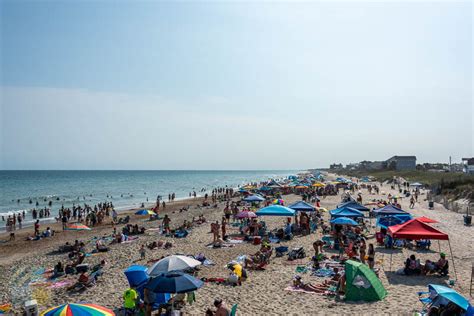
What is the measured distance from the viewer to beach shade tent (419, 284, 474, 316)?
6508 millimetres

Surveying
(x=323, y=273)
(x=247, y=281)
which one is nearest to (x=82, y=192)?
(x=247, y=281)

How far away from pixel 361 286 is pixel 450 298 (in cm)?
217

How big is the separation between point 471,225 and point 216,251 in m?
15.7

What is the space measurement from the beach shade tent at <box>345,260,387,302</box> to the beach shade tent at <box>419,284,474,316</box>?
54.7 inches

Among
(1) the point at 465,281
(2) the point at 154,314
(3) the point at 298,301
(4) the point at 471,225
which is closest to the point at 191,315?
(2) the point at 154,314

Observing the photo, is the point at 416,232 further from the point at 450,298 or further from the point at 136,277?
the point at 136,277

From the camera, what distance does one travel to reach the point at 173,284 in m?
6.93

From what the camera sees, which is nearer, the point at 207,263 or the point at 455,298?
the point at 455,298

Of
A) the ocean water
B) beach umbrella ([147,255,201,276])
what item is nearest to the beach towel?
beach umbrella ([147,255,201,276])

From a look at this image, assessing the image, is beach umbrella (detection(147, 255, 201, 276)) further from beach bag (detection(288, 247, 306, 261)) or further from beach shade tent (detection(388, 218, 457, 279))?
beach shade tent (detection(388, 218, 457, 279))

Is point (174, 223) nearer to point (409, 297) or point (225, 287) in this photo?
point (225, 287)

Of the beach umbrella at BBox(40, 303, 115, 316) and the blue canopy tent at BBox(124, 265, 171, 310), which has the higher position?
the beach umbrella at BBox(40, 303, 115, 316)

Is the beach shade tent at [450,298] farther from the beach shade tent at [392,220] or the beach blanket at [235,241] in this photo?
the beach blanket at [235,241]

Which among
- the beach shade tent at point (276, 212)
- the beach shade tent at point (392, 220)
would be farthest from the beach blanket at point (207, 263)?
the beach shade tent at point (392, 220)
